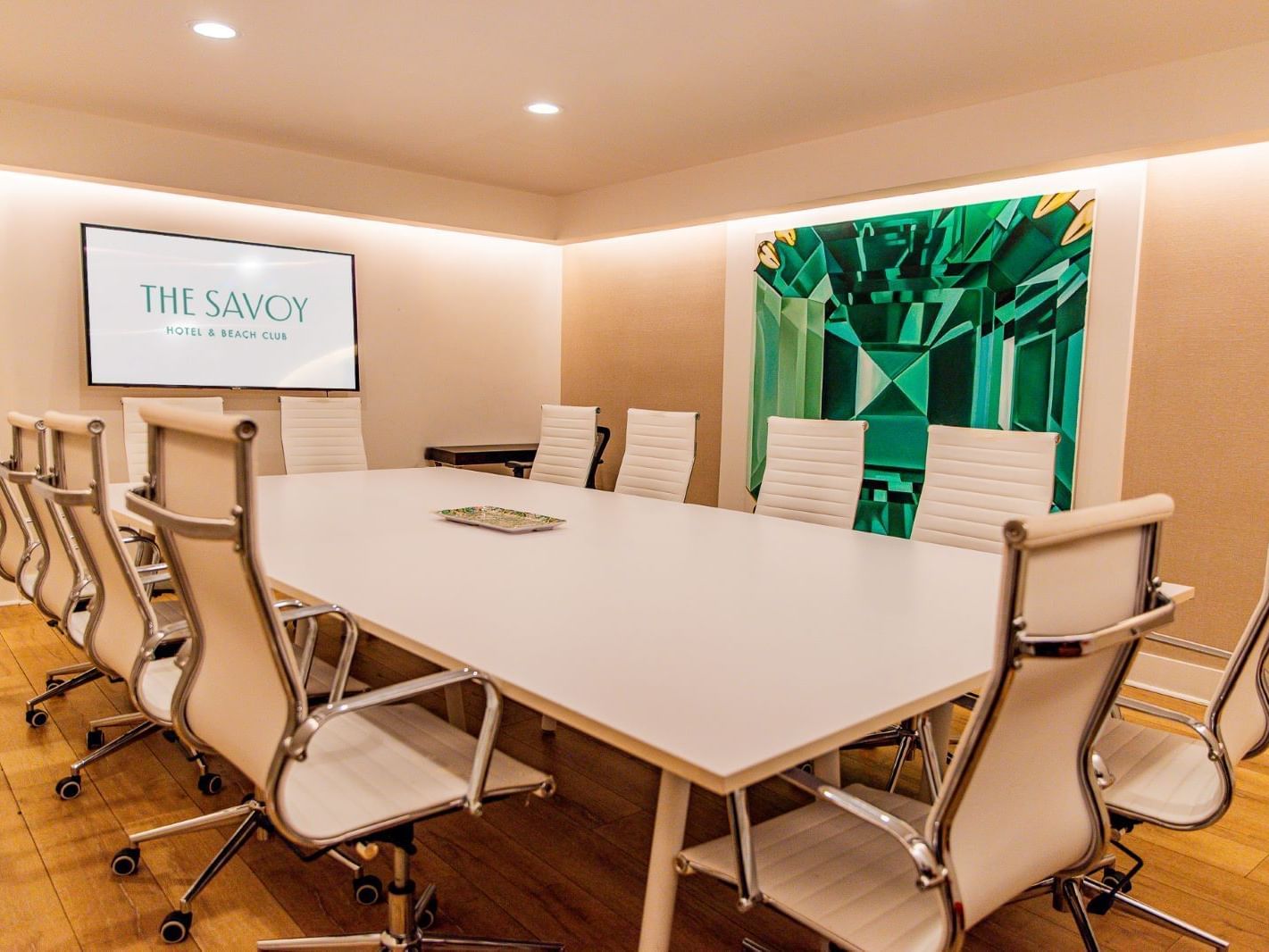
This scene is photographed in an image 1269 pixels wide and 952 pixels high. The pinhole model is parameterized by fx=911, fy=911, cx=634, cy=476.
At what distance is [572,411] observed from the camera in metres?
5.15

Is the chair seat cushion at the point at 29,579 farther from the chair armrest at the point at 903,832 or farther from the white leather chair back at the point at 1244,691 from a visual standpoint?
the white leather chair back at the point at 1244,691

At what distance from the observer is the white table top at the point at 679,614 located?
59.4 inches

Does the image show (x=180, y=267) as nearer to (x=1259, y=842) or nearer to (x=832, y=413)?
(x=832, y=413)

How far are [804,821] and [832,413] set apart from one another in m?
4.01

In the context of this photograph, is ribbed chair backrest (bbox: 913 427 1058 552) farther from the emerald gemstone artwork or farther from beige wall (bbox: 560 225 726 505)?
beige wall (bbox: 560 225 726 505)

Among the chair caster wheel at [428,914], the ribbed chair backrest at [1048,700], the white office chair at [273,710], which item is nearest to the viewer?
the ribbed chair backrest at [1048,700]

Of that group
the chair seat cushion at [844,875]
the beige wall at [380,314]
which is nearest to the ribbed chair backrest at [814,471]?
the chair seat cushion at [844,875]

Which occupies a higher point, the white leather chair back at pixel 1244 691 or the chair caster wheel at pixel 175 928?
the white leather chair back at pixel 1244 691

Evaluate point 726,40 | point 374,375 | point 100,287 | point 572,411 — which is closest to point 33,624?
point 100,287

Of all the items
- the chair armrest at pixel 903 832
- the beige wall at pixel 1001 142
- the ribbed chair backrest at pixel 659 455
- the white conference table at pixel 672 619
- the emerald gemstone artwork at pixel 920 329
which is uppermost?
the beige wall at pixel 1001 142

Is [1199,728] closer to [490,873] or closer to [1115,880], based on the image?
[1115,880]

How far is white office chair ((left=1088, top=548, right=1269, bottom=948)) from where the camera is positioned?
185cm

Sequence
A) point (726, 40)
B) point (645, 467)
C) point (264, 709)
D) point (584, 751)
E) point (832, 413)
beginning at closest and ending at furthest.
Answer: point (264, 709) → point (584, 751) → point (726, 40) → point (645, 467) → point (832, 413)

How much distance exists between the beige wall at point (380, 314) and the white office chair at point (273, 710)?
13.6ft
